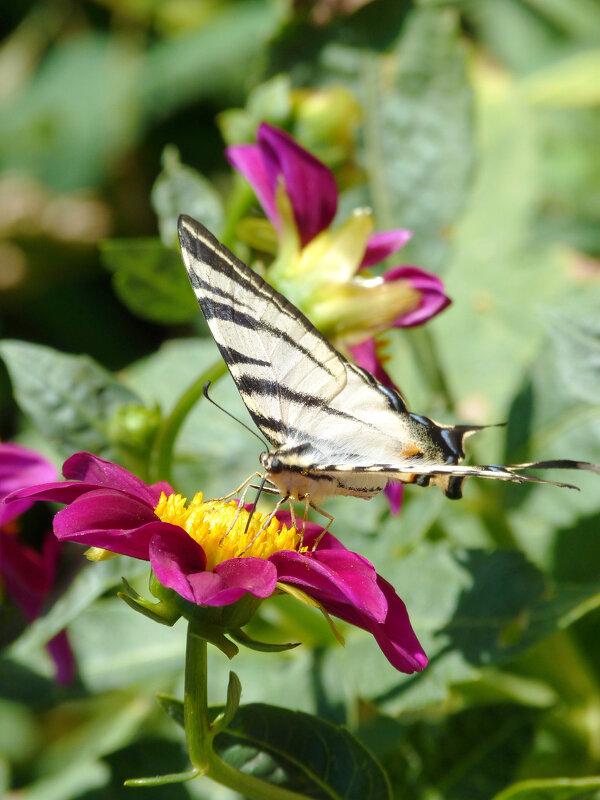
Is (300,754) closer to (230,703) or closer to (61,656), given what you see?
(230,703)

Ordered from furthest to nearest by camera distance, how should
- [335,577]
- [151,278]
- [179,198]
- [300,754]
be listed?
[179,198] < [151,278] < [300,754] < [335,577]

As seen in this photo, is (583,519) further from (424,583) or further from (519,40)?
(519,40)

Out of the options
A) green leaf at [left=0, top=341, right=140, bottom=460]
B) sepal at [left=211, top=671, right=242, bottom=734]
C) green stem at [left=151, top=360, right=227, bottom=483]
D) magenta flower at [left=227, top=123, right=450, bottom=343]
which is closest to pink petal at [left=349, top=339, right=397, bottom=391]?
magenta flower at [left=227, top=123, right=450, bottom=343]

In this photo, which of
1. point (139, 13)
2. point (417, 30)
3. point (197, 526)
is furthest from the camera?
point (139, 13)

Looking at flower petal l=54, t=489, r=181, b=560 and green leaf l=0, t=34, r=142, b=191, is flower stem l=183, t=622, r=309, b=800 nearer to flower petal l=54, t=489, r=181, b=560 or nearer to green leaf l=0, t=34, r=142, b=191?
flower petal l=54, t=489, r=181, b=560

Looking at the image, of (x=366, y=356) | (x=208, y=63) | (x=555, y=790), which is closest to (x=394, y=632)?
(x=555, y=790)

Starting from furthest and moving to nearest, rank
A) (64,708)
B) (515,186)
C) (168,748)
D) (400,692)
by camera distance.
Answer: (515,186) → (64,708) → (168,748) → (400,692)

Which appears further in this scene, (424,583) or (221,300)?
(424,583)

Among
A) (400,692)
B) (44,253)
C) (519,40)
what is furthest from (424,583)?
(519,40)
